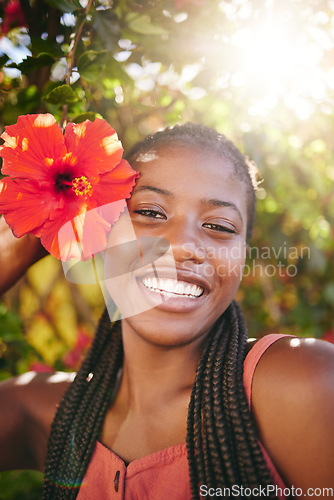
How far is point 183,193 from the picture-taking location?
160 cm

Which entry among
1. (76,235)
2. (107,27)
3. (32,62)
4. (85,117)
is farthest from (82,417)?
(107,27)

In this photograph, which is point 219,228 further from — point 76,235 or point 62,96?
point 62,96

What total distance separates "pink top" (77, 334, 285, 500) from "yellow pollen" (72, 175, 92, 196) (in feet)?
2.77

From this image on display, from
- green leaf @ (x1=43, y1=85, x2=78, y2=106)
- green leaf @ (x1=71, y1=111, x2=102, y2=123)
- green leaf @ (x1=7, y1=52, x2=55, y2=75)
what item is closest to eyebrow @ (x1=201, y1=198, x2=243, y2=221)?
green leaf @ (x1=71, y1=111, x2=102, y2=123)

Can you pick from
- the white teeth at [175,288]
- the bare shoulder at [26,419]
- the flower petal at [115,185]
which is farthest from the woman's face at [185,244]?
the bare shoulder at [26,419]

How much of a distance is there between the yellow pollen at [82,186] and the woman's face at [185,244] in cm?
24

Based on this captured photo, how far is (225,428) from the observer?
1418 mm

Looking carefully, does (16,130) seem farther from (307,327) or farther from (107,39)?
(307,327)

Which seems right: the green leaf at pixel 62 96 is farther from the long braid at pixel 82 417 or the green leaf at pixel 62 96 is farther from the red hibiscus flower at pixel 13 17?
the long braid at pixel 82 417

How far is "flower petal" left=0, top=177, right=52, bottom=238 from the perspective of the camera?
55.0 inches

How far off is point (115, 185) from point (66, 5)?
0.66 metres

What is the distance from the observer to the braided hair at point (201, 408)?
1.37m

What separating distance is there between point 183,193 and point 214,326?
61cm

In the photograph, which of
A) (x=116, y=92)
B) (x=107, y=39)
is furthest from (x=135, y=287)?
(x=116, y=92)
